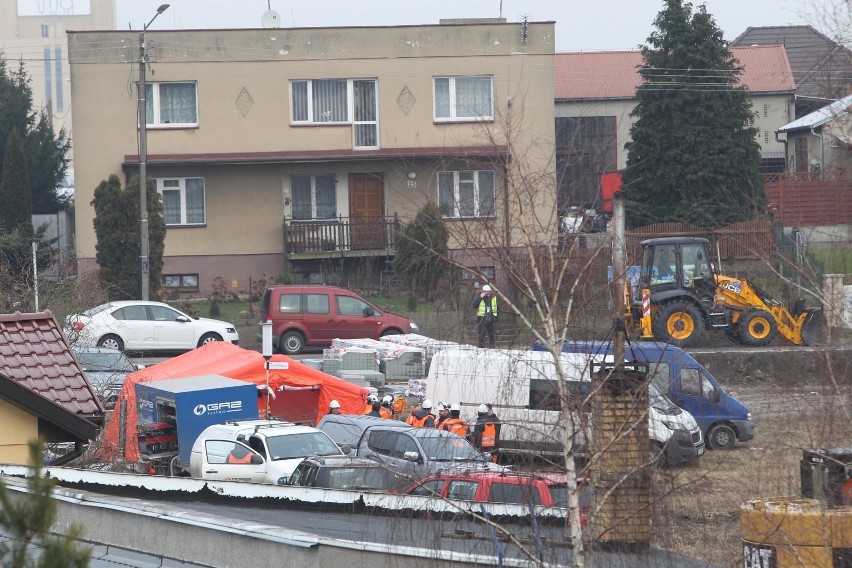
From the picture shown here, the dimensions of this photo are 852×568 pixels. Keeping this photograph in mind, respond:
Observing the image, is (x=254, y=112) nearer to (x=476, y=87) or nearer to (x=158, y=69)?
(x=158, y=69)

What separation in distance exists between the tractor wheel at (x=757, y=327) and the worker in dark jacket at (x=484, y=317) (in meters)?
17.9

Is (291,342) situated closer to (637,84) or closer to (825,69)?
(825,69)

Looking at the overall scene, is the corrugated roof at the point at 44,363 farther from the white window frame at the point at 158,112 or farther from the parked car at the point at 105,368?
the white window frame at the point at 158,112

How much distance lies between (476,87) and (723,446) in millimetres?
21236

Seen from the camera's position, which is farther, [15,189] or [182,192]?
[15,189]

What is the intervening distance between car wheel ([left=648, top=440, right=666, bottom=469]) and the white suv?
8.21 meters

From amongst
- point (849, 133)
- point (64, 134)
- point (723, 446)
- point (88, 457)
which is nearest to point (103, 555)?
point (849, 133)

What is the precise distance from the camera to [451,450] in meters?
9.70

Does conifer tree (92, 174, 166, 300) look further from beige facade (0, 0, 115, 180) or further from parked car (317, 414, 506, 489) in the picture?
beige facade (0, 0, 115, 180)

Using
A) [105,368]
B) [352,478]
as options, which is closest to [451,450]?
[352,478]

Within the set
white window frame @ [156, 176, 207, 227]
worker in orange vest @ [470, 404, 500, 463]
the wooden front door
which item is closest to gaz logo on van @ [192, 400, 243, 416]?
worker in orange vest @ [470, 404, 500, 463]

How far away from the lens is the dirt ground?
8070 millimetres

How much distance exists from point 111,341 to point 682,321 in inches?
519

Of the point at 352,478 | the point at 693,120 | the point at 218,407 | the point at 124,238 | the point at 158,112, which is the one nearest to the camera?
the point at 352,478
